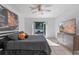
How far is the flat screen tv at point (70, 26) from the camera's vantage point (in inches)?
Answer: 66.3

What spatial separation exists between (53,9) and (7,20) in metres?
0.61

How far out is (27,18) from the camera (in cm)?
156

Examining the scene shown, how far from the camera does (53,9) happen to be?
1.45m

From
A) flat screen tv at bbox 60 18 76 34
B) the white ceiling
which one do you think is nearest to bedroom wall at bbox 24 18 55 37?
the white ceiling

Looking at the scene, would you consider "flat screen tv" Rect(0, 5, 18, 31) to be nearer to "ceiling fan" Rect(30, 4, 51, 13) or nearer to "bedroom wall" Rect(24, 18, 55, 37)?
"bedroom wall" Rect(24, 18, 55, 37)

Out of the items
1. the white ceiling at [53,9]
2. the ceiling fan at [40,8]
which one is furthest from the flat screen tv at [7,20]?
the ceiling fan at [40,8]

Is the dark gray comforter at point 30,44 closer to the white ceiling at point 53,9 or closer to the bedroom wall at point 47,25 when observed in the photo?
the bedroom wall at point 47,25

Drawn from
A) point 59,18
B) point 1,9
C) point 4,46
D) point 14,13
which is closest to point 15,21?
point 14,13

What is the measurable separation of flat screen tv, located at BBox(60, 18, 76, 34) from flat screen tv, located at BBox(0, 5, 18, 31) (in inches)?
28.3

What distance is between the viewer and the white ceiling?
4.42 ft

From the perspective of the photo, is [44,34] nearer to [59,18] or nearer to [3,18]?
[59,18]

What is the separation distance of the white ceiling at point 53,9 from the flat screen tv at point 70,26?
7.0 inches
